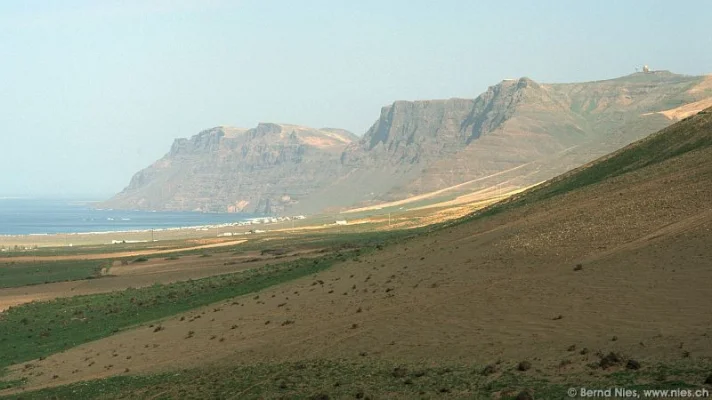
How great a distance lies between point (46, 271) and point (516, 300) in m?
76.5

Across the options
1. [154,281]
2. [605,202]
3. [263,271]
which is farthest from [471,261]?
[154,281]

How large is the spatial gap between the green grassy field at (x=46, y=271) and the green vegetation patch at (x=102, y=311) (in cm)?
2462

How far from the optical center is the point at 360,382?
20922 mm

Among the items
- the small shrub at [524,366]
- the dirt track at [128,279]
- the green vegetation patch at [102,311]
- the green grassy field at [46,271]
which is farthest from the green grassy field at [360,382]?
the green grassy field at [46,271]

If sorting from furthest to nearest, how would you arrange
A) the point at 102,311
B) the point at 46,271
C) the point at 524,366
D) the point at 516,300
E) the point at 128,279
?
the point at 46,271, the point at 128,279, the point at 102,311, the point at 516,300, the point at 524,366

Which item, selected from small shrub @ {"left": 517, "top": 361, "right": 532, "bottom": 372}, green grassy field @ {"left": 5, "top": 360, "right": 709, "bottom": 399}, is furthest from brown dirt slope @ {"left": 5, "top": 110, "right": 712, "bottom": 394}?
green grassy field @ {"left": 5, "top": 360, "right": 709, "bottom": 399}

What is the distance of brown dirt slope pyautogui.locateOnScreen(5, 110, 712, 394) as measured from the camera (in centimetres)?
2178

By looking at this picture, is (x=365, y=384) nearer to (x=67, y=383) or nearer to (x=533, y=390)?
(x=533, y=390)

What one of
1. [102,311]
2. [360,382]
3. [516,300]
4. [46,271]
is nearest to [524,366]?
[360,382]

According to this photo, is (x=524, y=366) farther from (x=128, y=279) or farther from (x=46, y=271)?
(x=46, y=271)

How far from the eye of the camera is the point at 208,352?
29.6 metres

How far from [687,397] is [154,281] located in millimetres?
58098

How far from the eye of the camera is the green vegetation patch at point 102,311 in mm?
38844

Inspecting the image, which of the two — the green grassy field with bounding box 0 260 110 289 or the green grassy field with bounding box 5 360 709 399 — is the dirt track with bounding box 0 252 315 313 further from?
the green grassy field with bounding box 5 360 709 399
